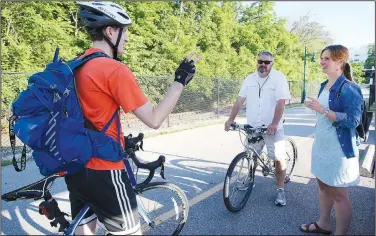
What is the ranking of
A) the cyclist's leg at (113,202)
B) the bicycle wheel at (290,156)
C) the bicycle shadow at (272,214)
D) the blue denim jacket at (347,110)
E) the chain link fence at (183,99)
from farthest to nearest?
the chain link fence at (183,99) → the bicycle wheel at (290,156) → the bicycle shadow at (272,214) → the blue denim jacket at (347,110) → the cyclist's leg at (113,202)

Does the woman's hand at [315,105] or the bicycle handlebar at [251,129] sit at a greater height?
the woman's hand at [315,105]

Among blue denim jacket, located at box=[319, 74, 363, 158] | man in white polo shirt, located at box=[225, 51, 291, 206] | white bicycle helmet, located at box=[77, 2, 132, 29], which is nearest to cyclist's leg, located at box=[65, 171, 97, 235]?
white bicycle helmet, located at box=[77, 2, 132, 29]

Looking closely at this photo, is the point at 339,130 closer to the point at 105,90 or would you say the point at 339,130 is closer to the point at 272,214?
the point at 272,214

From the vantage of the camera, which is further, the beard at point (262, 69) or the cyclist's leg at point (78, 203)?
the beard at point (262, 69)

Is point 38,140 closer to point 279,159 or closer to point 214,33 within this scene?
point 279,159

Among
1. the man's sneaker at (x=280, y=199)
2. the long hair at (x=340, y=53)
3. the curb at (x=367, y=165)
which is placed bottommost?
the curb at (x=367, y=165)

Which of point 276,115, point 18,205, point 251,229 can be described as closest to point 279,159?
point 276,115

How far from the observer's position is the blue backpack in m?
1.71

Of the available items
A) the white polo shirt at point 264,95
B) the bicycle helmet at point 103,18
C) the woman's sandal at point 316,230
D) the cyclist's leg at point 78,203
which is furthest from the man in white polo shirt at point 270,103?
the bicycle helmet at point 103,18

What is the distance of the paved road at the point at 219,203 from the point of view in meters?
3.44

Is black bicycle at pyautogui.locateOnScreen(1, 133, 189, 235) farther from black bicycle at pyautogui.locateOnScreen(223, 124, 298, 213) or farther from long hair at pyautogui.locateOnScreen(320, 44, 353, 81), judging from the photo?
long hair at pyautogui.locateOnScreen(320, 44, 353, 81)

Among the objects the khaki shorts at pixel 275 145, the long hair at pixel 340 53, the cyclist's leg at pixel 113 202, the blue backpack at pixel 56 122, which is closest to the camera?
the blue backpack at pixel 56 122

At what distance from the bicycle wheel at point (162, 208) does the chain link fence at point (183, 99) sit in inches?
189

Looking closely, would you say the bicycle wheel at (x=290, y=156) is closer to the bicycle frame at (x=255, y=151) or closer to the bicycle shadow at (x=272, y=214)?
the bicycle shadow at (x=272, y=214)
